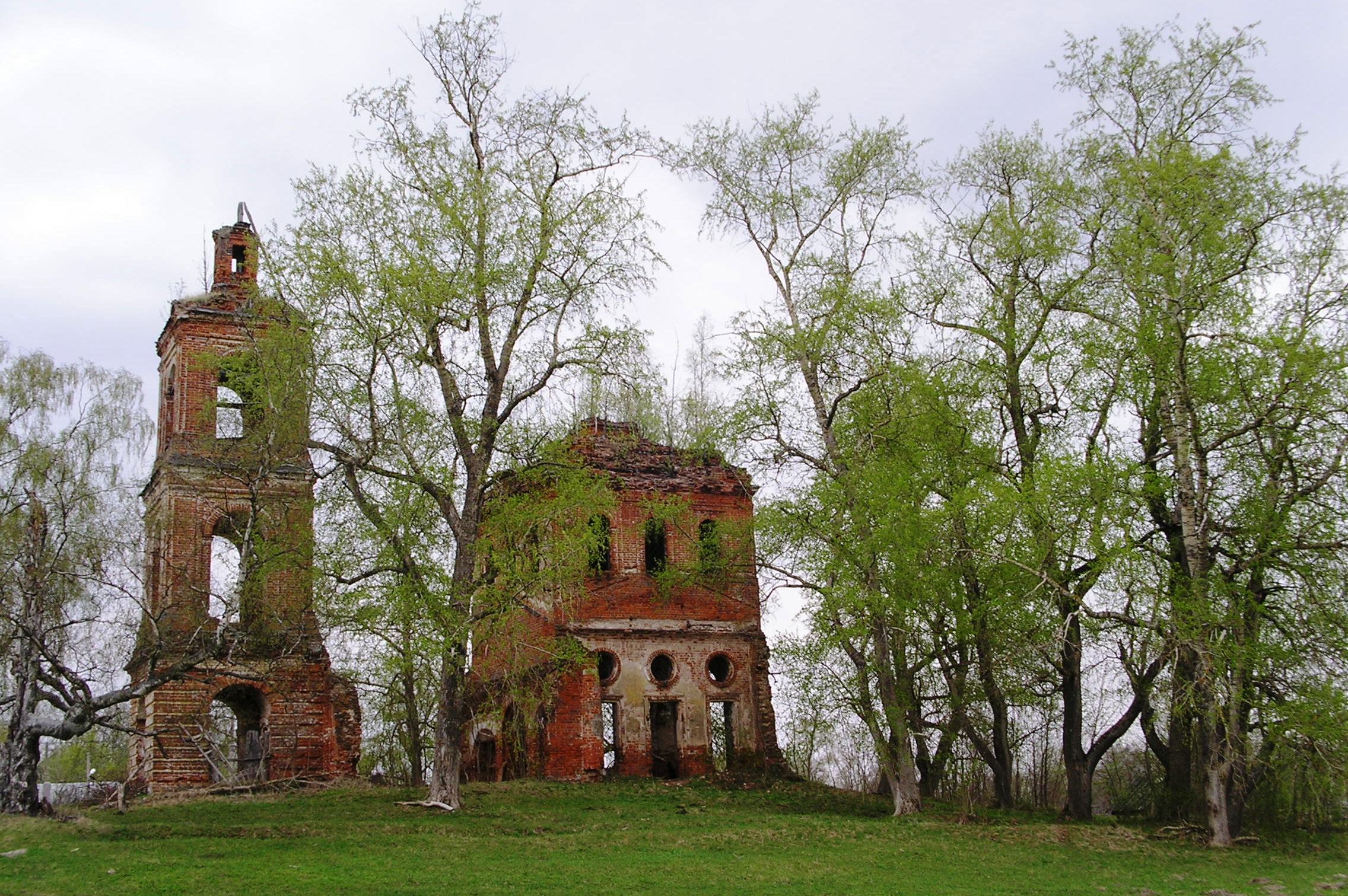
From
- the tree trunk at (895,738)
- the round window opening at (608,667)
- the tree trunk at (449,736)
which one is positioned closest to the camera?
the tree trunk at (449,736)

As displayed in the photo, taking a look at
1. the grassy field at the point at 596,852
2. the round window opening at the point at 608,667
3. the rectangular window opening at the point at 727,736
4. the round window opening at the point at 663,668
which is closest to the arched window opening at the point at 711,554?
the round window opening at the point at 663,668

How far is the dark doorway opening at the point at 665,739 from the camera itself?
2964 cm

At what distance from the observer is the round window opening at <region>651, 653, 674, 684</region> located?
29.5m

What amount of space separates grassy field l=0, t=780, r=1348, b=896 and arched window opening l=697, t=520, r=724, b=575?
5036 mm

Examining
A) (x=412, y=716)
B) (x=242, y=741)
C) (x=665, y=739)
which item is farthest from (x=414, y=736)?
(x=665, y=739)

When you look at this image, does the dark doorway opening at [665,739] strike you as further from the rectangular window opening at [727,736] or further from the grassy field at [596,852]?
the grassy field at [596,852]

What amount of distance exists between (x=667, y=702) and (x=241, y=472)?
1500cm

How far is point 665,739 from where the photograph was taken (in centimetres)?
3059

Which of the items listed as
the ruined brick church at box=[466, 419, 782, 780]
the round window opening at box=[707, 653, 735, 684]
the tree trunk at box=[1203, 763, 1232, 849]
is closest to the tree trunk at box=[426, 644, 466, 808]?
the ruined brick church at box=[466, 419, 782, 780]

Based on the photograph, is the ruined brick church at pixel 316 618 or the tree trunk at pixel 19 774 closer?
the tree trunk at pixel 19 774

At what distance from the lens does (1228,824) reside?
2012 centimetres

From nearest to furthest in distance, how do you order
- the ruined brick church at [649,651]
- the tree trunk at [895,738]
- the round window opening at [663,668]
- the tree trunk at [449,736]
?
the tree trunk at [449,736] → the tree trunk at [895,738] → the ruined brick church at [649,651] → the round window opening at [663,668]

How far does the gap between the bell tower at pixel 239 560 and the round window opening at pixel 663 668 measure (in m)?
7.50

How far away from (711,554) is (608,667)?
4.56 m
